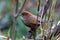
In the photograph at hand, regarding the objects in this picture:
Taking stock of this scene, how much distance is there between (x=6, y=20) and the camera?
186 inches

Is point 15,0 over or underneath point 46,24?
over

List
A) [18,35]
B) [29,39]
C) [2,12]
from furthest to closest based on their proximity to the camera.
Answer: [2,12] < [18,35] < [29,39]

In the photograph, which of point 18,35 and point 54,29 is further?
point 18,35

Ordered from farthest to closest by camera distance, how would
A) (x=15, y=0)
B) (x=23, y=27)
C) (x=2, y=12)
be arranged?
(x=2, y=12) → (x=23, y=27) → (x=15, y=0)

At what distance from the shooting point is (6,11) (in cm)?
483

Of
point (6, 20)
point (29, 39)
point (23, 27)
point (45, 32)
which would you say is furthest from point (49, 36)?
point (6, 20)

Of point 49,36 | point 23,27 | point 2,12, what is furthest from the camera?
point 2,12

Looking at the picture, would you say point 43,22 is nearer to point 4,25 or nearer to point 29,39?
point 29,39

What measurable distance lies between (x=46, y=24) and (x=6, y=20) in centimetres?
278

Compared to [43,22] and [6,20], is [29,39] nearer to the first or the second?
[43,22]

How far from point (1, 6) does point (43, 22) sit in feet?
10.3

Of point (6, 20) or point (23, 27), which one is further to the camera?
point (6, 20)

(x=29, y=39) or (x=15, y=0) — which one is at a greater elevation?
(x=15, y=0)

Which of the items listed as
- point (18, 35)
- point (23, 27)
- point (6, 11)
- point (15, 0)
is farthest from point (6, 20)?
point (15, 0)
